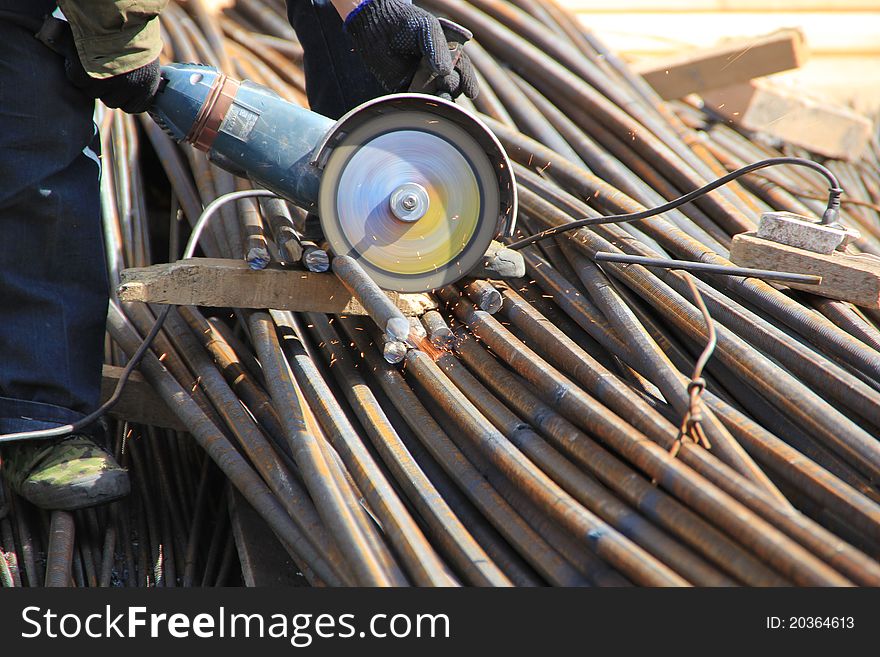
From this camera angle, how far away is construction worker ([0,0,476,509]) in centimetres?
214

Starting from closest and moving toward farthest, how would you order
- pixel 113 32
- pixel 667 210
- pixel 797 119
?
1. pixel 113 32
2. pixel 667 210
3. pixel 797 119

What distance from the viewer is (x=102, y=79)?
2135 millimetres

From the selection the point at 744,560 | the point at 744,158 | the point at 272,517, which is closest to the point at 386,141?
the point at 272,517

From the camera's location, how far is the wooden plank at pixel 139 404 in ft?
7.96

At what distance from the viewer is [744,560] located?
1.49 m

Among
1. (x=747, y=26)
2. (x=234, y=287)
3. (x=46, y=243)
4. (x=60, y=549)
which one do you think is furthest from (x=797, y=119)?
(x=60, y=549)

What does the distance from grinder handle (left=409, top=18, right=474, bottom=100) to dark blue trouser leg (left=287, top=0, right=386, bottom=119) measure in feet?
0.77

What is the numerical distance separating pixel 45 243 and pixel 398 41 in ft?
3.47

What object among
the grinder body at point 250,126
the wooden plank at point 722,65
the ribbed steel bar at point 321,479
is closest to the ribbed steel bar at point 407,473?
the ribbed steel bar at point 321,479

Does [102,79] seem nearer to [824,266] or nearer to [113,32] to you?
[113,32]

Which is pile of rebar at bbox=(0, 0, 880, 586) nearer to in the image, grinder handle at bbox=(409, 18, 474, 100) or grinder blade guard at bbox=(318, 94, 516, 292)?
grinder blade guard at bbox=(318, 94, 516, 292)

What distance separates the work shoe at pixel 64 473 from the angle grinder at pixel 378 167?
817mm

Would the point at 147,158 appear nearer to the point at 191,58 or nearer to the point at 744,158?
the point at 191,58

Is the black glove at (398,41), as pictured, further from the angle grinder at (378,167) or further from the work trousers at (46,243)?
the work trousers at (46,243)
